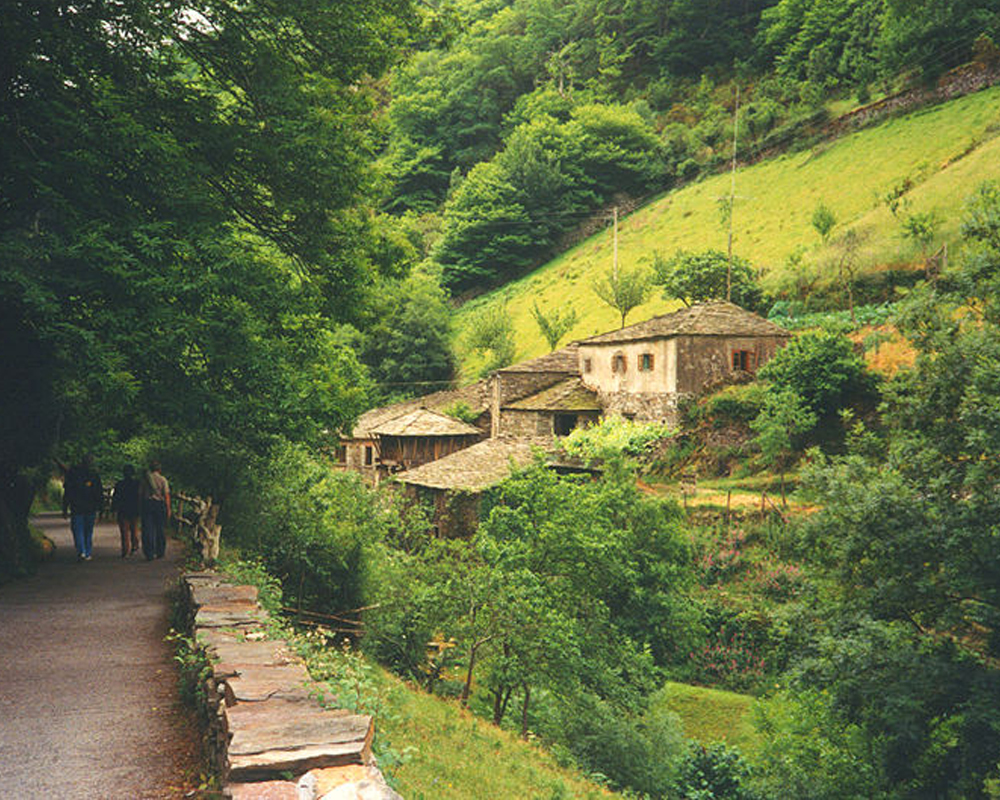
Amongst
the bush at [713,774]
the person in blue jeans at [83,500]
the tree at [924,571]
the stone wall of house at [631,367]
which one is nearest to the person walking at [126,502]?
the person in blue jeans at [83,500]

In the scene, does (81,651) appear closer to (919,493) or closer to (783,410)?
(919,493)

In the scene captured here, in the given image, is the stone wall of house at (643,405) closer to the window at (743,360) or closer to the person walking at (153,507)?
the window at (743,360)

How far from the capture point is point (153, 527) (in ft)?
47.7

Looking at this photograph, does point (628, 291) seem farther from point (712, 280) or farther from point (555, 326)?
point (712, 280)

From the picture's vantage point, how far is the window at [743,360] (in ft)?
113

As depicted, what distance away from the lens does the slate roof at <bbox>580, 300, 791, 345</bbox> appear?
112 ft

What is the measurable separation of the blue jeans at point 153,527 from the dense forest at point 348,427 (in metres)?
1.08

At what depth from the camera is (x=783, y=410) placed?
89.9 ft

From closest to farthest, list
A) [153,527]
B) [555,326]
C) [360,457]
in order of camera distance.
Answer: [153,527] < [360,457] < [555,326]

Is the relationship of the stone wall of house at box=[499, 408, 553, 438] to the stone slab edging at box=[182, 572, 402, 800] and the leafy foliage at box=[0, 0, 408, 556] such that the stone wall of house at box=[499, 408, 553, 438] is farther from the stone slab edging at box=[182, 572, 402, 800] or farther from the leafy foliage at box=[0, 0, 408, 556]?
the stone slab edging at box=[182, 572, 402, 800]

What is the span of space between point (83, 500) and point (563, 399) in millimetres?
27722

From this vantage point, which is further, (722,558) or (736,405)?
(736,405)

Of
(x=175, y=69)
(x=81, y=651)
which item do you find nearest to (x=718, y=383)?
(x=175, y=69)

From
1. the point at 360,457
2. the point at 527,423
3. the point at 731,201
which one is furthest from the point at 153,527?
the point at 731,201
